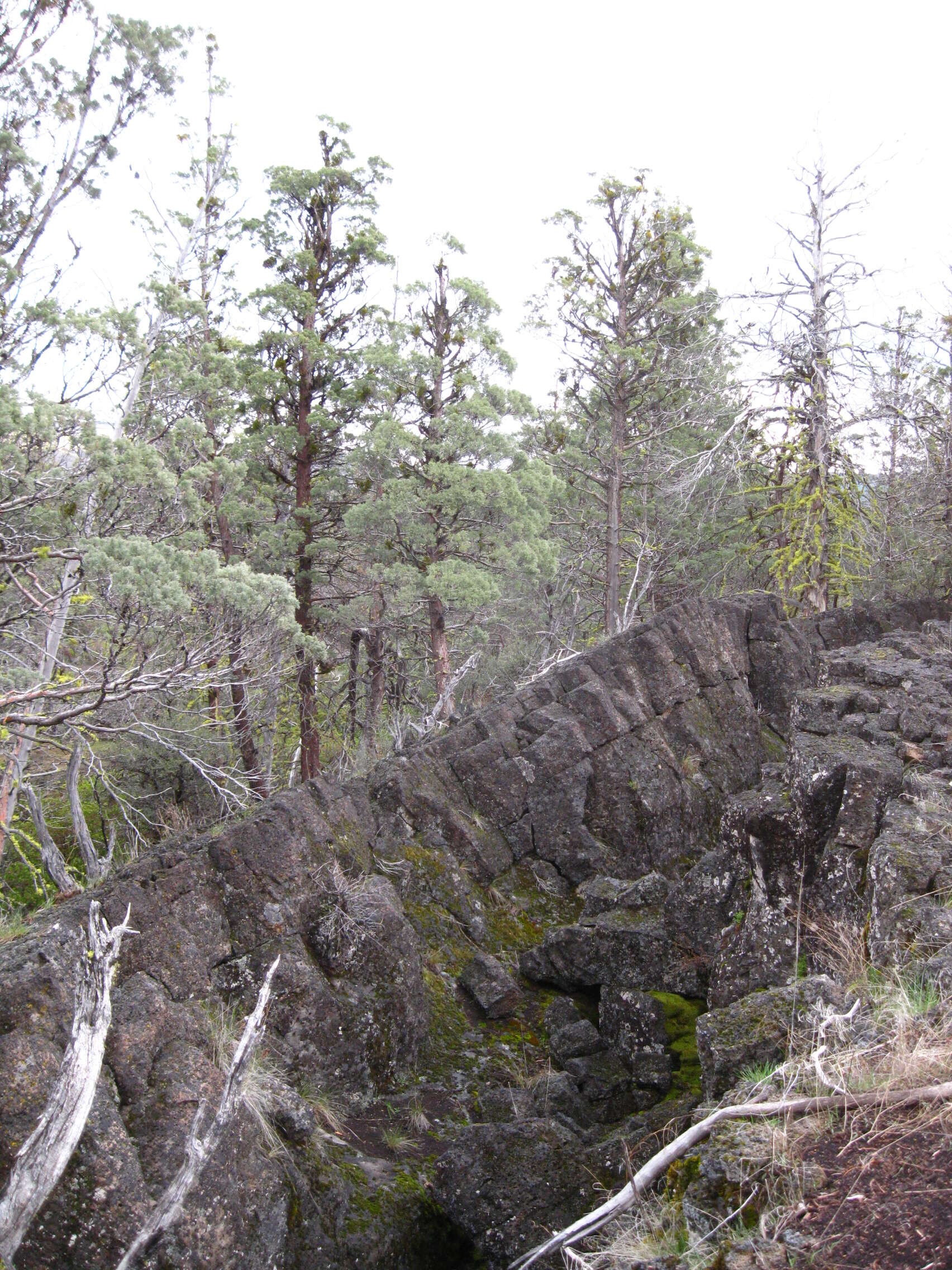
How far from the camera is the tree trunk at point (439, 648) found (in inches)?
765

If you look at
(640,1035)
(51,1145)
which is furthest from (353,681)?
(51,1145)

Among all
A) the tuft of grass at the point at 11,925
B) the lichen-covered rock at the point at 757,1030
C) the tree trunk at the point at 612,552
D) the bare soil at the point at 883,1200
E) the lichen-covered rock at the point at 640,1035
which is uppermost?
the tree trunk at the point at 612,552

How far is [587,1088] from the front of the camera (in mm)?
8078

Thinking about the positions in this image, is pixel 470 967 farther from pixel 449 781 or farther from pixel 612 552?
pixel 612 552

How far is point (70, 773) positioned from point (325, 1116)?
8.96 m

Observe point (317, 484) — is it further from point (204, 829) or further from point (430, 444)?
point (204, 829)

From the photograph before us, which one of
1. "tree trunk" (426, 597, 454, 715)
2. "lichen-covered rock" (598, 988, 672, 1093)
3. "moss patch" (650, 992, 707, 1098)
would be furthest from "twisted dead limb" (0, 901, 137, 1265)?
"tree trunk" (426, 597, 454, 715)

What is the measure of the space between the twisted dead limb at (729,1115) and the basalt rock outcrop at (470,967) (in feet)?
2.74

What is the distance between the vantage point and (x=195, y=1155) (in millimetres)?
4473

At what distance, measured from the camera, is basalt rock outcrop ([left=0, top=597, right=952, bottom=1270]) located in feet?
18.2

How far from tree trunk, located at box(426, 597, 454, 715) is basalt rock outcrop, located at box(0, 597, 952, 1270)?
18.2ft

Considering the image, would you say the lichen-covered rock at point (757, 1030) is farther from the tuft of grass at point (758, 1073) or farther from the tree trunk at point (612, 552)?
the tree trunk at point (612, 552)

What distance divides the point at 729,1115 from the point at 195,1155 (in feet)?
8.01

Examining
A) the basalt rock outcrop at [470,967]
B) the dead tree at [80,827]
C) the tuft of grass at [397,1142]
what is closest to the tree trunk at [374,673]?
the dead tree at [80,827]
